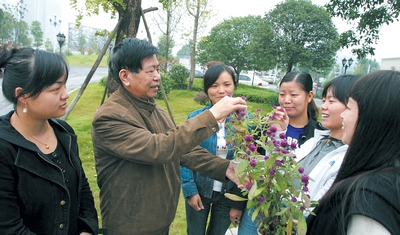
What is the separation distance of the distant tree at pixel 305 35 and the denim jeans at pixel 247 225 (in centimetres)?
1132

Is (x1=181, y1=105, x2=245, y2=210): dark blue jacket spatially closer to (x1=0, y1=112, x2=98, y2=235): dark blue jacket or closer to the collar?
the collar

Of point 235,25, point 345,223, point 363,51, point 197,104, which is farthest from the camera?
point 235,25

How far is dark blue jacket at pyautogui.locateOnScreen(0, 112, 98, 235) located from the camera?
3.98 ft

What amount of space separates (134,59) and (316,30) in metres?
12.3

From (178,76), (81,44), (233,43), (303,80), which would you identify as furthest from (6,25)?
(303,80)

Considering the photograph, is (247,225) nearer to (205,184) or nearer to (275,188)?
(205,184)

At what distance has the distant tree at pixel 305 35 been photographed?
1227 centimetres

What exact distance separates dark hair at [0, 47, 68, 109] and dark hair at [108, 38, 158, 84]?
340mm

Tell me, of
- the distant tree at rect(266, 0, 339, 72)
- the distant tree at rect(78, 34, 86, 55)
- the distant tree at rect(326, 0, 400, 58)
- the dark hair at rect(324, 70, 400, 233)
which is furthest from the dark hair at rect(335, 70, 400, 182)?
the distant tree at rect(78, 34, 86, 55)

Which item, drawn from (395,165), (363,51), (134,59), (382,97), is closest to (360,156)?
(395,165)

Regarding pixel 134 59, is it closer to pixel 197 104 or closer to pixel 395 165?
pixel 395 165

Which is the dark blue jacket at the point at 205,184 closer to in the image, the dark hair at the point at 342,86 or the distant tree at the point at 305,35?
the dark hair at the point at 342,86

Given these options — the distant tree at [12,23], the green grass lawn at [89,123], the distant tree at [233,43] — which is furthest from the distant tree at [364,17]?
the distant tree at [12,23]

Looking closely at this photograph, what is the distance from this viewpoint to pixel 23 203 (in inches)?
49.8
